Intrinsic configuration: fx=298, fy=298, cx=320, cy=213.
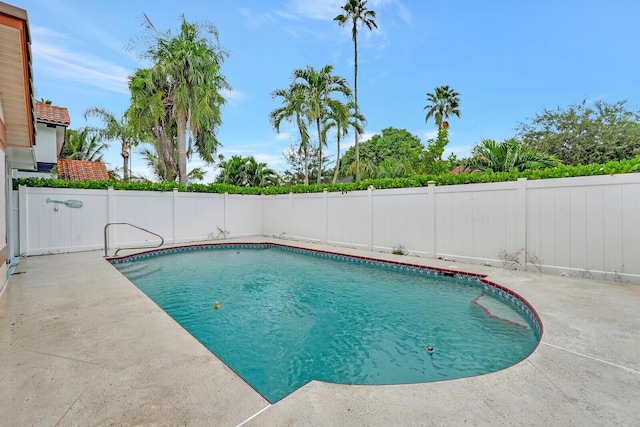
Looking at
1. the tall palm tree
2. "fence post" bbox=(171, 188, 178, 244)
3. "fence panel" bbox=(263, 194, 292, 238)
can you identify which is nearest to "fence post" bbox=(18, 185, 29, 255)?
"fence post" bbox=(171, 188, 178, 244)

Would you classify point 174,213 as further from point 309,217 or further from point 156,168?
point 156,168

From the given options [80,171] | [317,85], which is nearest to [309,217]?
[317,85]

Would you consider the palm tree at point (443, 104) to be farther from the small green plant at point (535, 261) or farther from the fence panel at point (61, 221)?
the fence panel at point (61, 221)

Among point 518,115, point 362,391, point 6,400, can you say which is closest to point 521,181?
point 362,391

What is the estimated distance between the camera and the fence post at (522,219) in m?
6.39

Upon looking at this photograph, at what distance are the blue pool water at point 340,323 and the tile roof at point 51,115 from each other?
712 centimetres

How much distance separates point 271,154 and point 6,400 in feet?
70.6

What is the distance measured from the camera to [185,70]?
1241cm

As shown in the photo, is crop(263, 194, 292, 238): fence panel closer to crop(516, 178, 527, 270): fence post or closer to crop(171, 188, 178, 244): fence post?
crop(171, 188, 178, 244): fence post

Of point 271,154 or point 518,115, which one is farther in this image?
point 271,154

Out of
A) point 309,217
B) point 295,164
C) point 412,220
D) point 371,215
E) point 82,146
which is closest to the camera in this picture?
point 412,220

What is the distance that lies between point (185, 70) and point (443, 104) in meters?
19.2

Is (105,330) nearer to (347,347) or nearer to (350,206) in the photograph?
(347,347)

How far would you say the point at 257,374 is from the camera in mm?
2984
